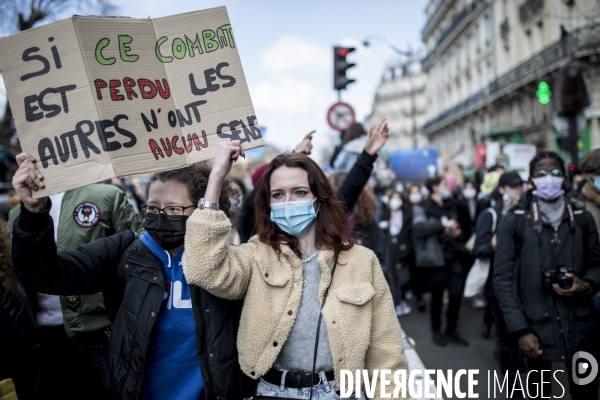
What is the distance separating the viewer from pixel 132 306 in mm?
2111

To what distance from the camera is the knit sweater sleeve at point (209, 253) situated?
1.94m

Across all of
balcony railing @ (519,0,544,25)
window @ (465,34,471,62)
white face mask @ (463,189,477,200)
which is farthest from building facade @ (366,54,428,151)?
white face mask @ (463,189,477,200)

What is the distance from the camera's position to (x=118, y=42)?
220 centimetres

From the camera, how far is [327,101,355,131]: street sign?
9.18 m

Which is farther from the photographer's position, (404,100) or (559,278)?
(404,100)

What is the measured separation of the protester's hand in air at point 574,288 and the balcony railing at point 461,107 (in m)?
36.2

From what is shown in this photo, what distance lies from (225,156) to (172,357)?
0.90 m

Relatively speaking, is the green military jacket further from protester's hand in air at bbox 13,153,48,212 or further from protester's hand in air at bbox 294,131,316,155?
protester's hand in air at bbox 294,131,316,155

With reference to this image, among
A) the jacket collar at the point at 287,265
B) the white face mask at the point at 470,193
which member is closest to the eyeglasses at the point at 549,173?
the jacket collar at the point at 287,265

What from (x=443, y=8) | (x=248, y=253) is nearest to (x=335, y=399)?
(x=248, y=253)

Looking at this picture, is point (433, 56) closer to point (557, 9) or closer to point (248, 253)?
point (557, 9)

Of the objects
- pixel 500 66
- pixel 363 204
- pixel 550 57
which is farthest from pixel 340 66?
pixel 500 66

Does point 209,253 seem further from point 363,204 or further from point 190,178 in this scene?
point 363,204

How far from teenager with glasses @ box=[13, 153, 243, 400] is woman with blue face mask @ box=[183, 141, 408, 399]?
121 mm
